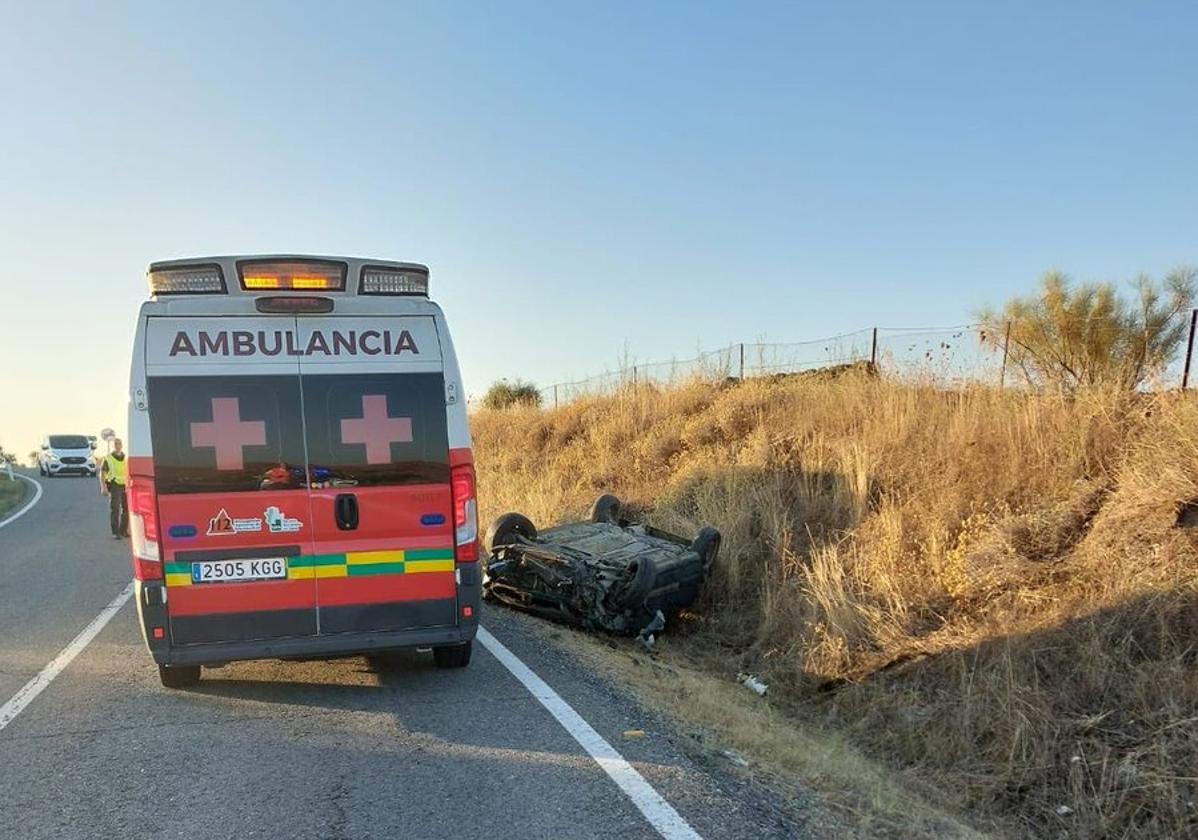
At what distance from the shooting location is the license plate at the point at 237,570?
5133 mm

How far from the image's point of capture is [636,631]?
807cm

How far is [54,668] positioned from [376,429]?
11.0 ft

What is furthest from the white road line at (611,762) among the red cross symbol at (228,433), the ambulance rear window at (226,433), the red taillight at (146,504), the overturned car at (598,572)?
the red taillight at (146,504)

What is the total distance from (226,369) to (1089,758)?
18.2ft

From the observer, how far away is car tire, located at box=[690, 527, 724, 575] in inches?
347

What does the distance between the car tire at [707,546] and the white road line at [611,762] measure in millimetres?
2974

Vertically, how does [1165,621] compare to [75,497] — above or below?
above

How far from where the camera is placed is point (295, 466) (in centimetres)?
531

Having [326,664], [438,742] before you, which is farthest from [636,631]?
[438,742]

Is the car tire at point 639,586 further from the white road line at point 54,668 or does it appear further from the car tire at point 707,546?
the white road line at point 54,668

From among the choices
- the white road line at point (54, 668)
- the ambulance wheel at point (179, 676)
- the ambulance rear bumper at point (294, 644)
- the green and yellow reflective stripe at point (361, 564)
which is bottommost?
the white road line at point (54, 668)

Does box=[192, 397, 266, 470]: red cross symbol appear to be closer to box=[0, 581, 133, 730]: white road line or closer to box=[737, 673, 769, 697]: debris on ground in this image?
box=[0, 581, 133, 730]: white road line

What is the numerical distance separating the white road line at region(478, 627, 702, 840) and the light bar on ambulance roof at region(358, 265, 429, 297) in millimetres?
2836

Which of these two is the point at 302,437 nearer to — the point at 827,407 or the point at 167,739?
the point at 167,739
